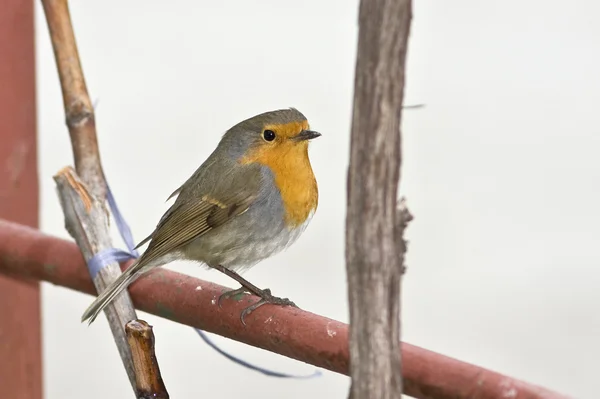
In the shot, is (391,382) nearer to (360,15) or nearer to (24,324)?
(360,15)

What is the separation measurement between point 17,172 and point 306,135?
644 millimetres

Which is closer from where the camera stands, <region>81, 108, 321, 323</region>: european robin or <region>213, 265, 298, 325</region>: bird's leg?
<region>213, 265, 298, 325</region>: bird's leg

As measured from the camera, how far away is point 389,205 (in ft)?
2.98

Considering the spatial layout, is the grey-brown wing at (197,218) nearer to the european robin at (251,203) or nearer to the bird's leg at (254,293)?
the european robin at (251,203)

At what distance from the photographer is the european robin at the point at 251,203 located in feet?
6.95

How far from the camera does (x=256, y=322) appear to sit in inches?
60.9

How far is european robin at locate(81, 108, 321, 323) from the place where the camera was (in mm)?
2119

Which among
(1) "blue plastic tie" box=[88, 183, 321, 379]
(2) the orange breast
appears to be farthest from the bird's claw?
(2) the orange breast

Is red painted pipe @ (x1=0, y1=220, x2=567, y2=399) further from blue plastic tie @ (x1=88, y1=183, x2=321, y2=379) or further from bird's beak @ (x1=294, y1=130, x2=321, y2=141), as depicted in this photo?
bird's beak @ (x1=294, y1=130, x2=321, y2=141)

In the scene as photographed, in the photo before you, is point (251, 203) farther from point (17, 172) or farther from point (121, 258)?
point (17, 172)

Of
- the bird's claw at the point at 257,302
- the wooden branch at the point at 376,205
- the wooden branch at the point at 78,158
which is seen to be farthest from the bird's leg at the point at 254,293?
the wooden branch at the point at 376,205

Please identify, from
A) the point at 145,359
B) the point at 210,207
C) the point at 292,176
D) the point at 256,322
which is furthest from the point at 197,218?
the point at 145,359

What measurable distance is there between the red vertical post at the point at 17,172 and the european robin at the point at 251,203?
13.0 inches

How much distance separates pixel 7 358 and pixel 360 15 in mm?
1584
